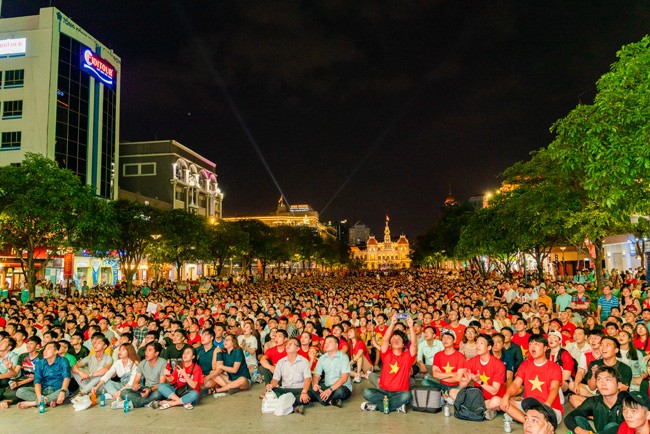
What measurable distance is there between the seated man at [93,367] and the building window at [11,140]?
45.4 meters

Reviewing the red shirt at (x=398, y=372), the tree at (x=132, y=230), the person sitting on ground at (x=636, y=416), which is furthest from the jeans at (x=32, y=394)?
the tree at (x=132, y=230)

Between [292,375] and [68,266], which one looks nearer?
[292,375]

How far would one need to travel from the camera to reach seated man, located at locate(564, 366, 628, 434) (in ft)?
19.2

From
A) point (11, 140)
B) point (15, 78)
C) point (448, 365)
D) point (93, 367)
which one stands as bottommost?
point (93, 367)

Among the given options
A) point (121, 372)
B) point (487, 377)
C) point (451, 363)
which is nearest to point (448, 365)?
point (451, 363)

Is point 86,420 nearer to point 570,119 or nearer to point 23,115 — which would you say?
point 570,119

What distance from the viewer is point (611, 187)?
38.7ft

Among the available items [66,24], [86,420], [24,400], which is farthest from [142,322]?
[66,24]

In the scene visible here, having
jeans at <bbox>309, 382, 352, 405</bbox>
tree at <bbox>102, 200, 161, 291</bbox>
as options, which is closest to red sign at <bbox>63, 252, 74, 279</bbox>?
tree at <bbox>102, 200, 161, 291</bbox>

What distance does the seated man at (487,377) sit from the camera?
7730mm

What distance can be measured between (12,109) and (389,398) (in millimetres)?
52179

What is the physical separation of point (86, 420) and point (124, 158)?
76.1 m

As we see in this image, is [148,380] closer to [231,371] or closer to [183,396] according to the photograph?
[183,396]

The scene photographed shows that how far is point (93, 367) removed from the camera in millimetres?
9758
